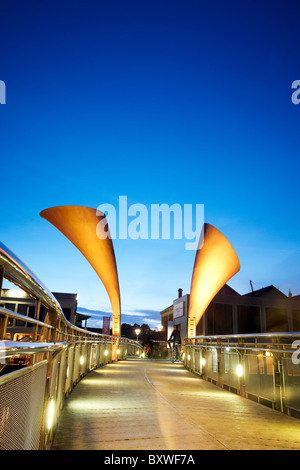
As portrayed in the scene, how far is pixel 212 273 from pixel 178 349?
21.1 feet

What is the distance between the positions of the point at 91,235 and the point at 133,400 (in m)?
18.2

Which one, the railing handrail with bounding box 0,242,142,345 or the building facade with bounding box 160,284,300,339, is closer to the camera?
the railing handrail with bounding box 0,242,142,345

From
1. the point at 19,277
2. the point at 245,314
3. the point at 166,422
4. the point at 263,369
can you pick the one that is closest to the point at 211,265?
the point at 263,369

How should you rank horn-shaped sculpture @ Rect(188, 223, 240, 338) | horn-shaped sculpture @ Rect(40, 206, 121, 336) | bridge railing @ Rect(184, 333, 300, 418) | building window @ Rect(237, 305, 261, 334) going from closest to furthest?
bridge railing @ Rect(184, 333, 300, 418) < horn-shaped sculpture @ Rect(40, 206, 121, 336) < horn-shaped sculpture @ Rect(188, 223, 240, 338) < building window @ Rect(237, 305, 261, 334)

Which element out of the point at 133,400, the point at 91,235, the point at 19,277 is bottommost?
the point at 133,400

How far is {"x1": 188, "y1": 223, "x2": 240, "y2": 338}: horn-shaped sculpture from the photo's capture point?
80.5ft

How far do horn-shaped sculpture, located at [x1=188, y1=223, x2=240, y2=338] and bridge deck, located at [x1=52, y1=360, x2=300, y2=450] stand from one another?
16623 mm

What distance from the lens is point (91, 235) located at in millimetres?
24609

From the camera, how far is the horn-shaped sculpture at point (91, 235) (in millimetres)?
23641

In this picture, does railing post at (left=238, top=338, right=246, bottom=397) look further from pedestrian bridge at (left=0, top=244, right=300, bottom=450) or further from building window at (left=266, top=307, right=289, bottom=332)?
building window at (left=266, top=307, right=289, bottom=332)

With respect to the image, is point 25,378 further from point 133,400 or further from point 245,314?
point 245,314

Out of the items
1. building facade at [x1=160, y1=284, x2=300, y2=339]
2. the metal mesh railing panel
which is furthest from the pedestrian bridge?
building facade at [x1=160, y1=284, x2=300, y2=339]

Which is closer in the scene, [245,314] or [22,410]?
[22,410]

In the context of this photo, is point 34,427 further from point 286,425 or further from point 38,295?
point 286,425
